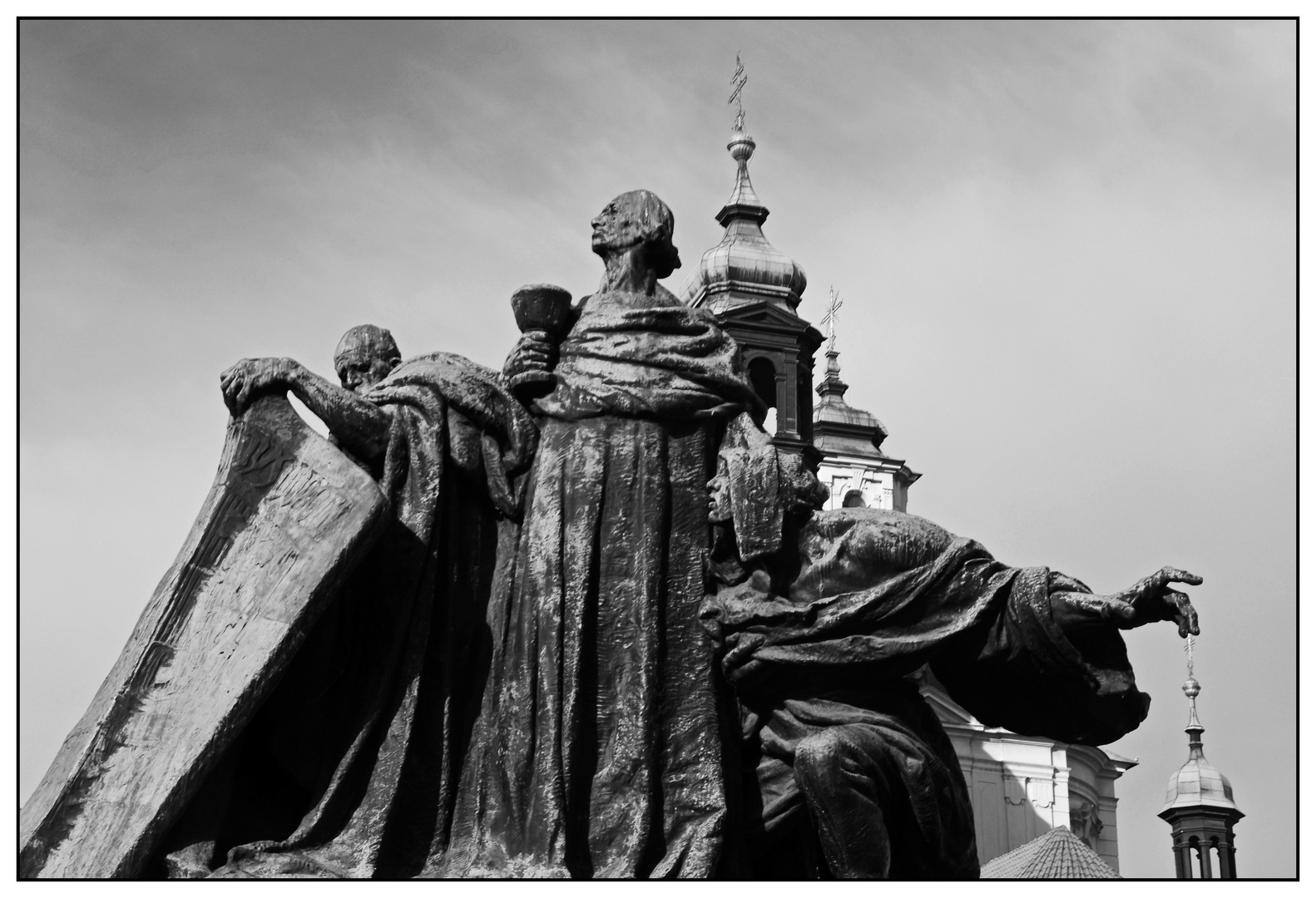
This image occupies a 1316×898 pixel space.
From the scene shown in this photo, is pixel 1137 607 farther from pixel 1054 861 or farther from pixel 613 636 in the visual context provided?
pixel 1054 861

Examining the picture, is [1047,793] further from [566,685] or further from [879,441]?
[566,685]

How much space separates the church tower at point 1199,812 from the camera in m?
64.3

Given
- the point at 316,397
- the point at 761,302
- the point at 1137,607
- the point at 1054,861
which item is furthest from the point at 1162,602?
the point at 761,302

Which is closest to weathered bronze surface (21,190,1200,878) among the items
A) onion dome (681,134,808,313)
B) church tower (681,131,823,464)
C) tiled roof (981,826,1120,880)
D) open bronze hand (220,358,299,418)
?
open bronze hand (220,358,299,418)

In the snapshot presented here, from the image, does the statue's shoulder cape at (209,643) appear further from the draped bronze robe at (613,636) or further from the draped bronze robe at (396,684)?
the draped bronze robe at (613,636)

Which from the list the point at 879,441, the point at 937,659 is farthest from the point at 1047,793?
the point at 937,659

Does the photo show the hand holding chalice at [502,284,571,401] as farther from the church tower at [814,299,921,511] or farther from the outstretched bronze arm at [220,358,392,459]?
the church tower at [814,299,921,511]

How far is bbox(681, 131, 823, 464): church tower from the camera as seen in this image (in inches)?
2411

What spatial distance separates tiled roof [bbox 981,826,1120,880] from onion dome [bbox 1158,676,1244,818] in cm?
2030

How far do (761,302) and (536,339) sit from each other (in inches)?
2037

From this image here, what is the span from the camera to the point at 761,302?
205 feet

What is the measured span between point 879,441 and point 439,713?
199 feet

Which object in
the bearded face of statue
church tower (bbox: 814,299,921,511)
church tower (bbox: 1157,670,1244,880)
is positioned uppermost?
church tower (bbox: 814,299,921,511)

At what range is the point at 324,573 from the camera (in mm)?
9953
